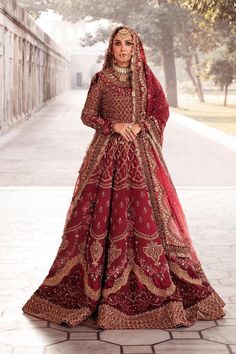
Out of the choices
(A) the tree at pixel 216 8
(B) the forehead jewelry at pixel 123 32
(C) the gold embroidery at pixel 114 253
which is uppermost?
(A) the tree at pixel 216 8

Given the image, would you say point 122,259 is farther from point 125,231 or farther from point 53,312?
point 53,312

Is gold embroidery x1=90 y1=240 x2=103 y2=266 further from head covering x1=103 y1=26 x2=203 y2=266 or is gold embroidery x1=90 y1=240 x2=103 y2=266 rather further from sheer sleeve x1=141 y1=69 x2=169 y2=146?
sheer sleeve x1=141 y1=69 x2=169 y2=146

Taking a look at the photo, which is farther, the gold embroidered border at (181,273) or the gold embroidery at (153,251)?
the gold embroidered border at (181,273)

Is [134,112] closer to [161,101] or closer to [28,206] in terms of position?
[161,101]

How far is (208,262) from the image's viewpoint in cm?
630

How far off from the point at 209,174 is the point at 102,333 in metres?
7.72


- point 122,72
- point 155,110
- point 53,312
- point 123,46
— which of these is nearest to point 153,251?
point 53,312

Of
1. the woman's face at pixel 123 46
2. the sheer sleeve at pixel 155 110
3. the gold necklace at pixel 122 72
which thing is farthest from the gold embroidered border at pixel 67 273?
the woman's face at pixel 123 46

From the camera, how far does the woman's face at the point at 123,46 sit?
4816 millimetres

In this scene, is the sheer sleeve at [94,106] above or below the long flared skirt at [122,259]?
above

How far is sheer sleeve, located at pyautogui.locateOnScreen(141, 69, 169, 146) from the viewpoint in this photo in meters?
4.94

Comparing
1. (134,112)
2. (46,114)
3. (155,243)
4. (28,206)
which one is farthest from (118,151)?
(46,114)

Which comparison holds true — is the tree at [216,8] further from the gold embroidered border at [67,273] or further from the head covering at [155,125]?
the gold embroidered border at [67,273]

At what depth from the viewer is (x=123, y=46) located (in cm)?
482
